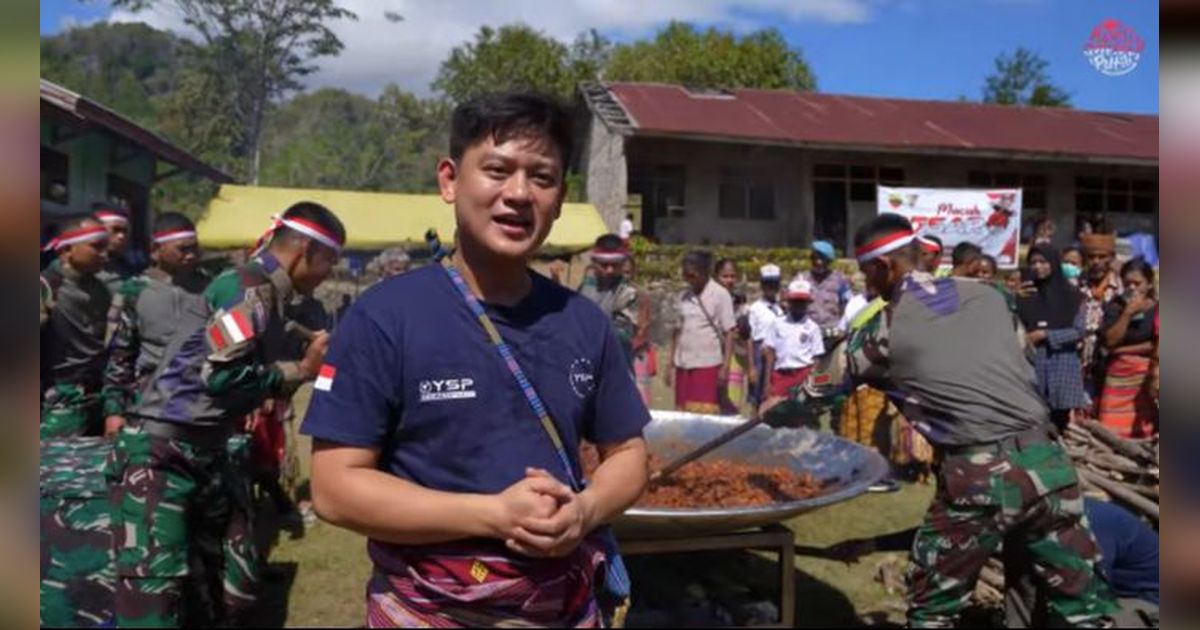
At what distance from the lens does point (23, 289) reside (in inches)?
18.5

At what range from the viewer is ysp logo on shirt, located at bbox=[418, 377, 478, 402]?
1816mm

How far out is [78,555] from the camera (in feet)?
14.2

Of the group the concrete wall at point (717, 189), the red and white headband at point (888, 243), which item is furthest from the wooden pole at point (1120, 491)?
the concrete wall at point (717, 189)

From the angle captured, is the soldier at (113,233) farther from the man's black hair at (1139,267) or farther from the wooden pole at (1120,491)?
the man's black hair at (1139,267)

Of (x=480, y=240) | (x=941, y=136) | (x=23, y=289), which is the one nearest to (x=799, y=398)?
(x=480, y=240)

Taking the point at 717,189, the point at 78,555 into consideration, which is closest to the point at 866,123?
the point at 717,189

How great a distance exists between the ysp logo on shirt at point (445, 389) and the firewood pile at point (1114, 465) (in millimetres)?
4613

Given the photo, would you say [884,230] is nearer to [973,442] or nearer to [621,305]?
[973,442]

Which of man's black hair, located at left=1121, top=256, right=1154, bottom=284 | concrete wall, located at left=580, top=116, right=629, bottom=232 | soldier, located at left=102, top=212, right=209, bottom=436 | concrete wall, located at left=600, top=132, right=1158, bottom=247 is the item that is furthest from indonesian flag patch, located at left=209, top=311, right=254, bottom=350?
concrete wall, located at left=600, top=132, right=1158, bottom=247

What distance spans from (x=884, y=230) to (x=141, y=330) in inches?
147

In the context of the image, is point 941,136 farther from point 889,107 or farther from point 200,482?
point 200,482

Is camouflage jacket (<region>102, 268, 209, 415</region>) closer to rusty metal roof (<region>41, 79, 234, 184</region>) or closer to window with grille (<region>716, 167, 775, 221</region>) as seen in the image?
rusty metal roof (<region>41, 79, 234, 184</region>)

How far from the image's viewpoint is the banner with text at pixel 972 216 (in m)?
12.1

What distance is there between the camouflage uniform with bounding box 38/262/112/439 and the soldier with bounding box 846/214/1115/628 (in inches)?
168
